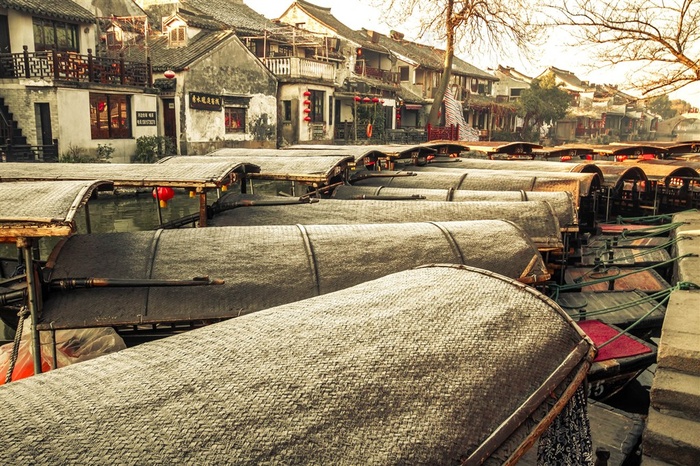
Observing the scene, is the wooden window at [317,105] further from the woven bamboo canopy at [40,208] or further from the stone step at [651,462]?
the stone step at [651,462]

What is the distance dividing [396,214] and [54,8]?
19.5 m

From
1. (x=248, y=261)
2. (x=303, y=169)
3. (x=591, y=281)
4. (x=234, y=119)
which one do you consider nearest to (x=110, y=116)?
(x=234, y=119)

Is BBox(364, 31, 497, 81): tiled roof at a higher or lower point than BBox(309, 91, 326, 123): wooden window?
higher

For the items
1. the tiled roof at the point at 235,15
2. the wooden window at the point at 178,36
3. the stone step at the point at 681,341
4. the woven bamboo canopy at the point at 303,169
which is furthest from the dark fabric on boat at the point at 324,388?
the tiled roof at the point at 235,15

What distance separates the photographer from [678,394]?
14.0 feet

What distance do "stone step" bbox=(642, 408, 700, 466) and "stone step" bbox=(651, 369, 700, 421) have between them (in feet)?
0.21

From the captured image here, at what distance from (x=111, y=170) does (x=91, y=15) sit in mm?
18560

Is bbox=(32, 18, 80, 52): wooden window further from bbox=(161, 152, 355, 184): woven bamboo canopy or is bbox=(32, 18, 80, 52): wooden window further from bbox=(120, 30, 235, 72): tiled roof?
bbox=(161, 152, 355, 184): woven bamboo canopy

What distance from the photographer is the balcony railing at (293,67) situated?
2798 cm

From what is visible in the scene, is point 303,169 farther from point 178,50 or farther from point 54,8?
point 178,50

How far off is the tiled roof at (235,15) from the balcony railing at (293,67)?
248 cm

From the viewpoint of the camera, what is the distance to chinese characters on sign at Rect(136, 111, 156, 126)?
21688mm

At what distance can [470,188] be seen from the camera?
361 inches

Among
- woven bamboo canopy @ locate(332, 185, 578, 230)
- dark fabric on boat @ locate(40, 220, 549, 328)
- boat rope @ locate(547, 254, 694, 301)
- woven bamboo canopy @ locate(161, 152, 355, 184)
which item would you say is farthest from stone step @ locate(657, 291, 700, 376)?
woven bamboo canopy @ locate(161, 152, 355, 184)
